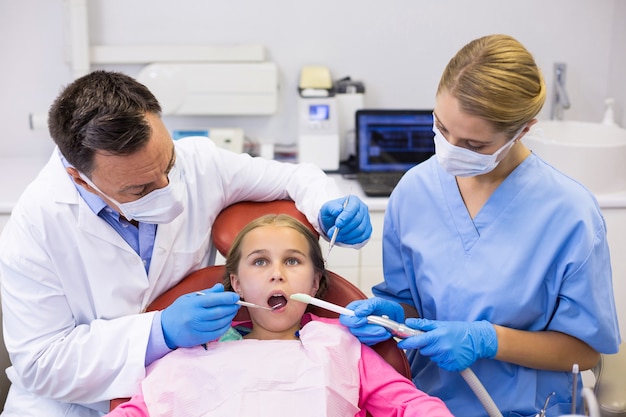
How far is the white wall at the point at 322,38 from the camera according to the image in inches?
113

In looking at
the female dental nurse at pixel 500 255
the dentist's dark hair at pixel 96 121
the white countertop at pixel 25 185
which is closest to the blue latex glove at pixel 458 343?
the female dental nurse at pixel 500 255

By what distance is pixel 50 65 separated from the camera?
2.92 m

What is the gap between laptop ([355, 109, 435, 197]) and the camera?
2.79 m

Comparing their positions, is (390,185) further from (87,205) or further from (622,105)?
(87,205)

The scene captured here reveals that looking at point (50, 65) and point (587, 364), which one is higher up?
point (50, 65)

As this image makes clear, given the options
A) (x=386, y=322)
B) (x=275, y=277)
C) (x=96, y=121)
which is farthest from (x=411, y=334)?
(x=96, y=121)

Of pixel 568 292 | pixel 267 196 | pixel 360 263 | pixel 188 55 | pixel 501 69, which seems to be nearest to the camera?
pixel 501 69

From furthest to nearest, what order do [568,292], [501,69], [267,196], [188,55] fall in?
[188,55] < [267,196] < [568,292] < [501,69]

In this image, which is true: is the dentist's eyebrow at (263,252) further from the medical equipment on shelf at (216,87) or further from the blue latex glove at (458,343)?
the medical equipment on shelf at (216,87)

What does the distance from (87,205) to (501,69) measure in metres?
0.89

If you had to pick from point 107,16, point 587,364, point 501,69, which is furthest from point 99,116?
point 107,16

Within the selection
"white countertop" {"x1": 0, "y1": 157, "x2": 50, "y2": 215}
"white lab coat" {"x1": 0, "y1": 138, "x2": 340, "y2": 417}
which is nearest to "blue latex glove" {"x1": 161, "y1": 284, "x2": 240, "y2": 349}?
"white lab coat" {"x1": 0, "y1": 138, "x2": 340, "y2": 417}

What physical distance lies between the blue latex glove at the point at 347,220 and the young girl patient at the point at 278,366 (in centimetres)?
8

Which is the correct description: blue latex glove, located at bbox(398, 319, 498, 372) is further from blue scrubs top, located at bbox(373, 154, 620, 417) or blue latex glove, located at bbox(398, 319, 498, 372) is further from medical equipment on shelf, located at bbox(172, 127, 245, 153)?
medical equipment on shelf, located at bbox(172, 127, 245, 153)
